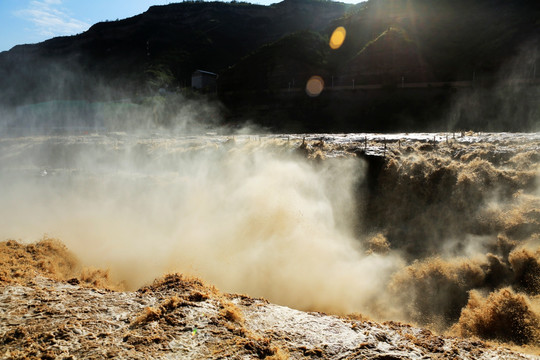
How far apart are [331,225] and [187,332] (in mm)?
7307

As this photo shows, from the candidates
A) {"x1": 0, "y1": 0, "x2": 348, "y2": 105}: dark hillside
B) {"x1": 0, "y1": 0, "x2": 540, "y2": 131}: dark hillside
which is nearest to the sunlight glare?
{"x1": 0, "y1": 0, "x2": 540, "y2": 131}: dark hillside

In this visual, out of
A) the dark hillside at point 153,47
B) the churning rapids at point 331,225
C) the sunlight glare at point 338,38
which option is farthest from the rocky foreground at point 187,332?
the dark hillside at point 153,47

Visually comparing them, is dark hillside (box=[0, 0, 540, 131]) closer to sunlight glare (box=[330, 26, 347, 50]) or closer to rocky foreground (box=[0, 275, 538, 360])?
sunlight glare (box=[330, 26, 347, 50])

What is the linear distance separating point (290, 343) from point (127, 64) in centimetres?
7512

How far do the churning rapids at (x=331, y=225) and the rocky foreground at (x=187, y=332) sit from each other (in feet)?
5.99

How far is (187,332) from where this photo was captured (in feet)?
19.1

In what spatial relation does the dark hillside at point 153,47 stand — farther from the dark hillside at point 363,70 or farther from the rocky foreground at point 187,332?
the rocky foreground at point 187,332

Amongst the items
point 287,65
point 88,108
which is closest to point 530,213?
point 287,65

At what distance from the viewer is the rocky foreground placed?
5391mm

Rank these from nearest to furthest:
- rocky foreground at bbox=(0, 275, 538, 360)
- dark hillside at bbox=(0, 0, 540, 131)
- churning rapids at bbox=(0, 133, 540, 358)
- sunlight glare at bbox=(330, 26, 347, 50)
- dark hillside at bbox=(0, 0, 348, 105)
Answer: rocky foreground at bbox=(0, 275, 538, 360)
churning rapids at bbox=(0, 133, 540, 358)
dark hillside at bbox=(0, 0, 540, 131)
sunlight glare at bbox=(330, 26, 347, 50)
dark hillside at bbox=(0, 0, 348, 105)

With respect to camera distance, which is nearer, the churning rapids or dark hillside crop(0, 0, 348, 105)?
the churning rapids

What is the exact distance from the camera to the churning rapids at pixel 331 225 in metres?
8.55

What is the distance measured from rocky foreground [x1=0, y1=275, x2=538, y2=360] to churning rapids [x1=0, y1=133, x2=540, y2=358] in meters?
1.83

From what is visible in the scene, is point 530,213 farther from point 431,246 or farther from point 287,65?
point 287,65
